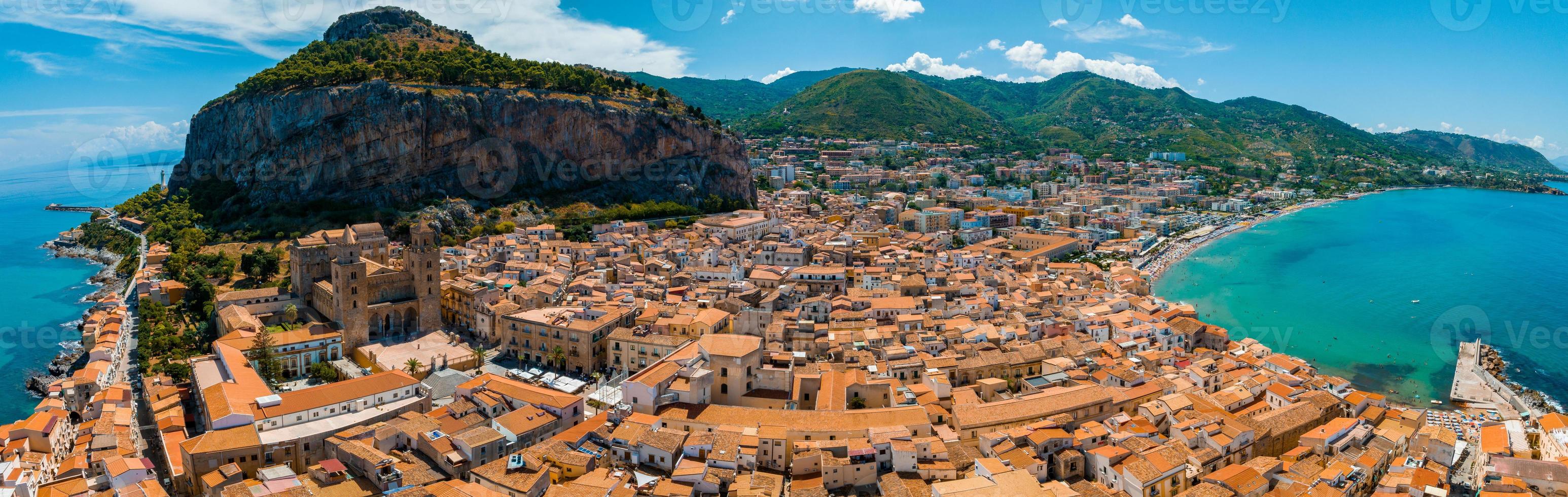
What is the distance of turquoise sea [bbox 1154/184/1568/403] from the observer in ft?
88.8

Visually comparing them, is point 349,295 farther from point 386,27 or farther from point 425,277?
point 386,27

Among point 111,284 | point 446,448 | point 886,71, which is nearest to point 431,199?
point 111,284

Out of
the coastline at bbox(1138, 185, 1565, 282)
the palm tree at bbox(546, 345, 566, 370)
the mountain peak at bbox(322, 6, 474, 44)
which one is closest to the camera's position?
the palm tree at bbox(546, 345, 566, 370)

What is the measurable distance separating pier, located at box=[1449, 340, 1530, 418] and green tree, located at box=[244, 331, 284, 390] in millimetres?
30998

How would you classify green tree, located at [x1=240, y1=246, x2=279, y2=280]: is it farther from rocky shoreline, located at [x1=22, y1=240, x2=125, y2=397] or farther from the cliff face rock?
the cliff face rock

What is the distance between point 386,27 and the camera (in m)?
56.2

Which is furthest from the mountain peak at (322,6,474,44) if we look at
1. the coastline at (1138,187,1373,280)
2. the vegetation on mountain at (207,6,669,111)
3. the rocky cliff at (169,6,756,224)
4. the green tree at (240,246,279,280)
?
the coastline at (1138,187,1373,280)

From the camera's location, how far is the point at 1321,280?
41.2m

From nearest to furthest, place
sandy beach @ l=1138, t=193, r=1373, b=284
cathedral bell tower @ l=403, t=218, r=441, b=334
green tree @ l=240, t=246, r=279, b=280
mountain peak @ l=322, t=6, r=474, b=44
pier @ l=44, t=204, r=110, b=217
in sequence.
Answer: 1. cathedral bell tower @ l=403, t=218, r=441, b=334
2. green tree @ l=240, t=246, r=279, b=280
3. sandy beach @ l=1138, t=193, r=1373, b=284
4. mountain peak @ l=322, t=6, r=474, b=44
5. pier @ l=44, t=204, r=110, b=217

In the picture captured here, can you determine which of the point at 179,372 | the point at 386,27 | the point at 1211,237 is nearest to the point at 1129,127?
the point at 1211,237

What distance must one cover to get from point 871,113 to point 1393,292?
6629 cm

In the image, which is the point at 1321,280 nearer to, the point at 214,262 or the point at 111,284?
the point at 214,262

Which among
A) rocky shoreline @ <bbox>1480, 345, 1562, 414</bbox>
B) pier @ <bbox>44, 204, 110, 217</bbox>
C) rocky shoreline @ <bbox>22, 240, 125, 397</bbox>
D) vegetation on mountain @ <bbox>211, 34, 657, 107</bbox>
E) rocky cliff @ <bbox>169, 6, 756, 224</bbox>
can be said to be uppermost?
vegetation on mountain @ <bbox>211, 34, 657, 107</bbox>

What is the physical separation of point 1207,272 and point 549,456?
37.3m
